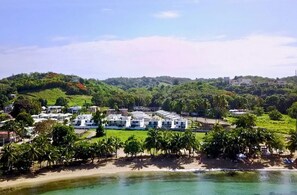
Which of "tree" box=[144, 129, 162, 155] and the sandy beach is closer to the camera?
the sandy beach

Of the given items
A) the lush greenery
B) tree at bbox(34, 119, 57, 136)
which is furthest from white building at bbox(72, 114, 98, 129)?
the lush greenery

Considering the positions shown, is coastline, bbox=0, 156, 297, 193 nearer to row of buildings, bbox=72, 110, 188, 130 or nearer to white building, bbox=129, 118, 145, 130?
row of buildings, bbox=72, 110, 188, 130

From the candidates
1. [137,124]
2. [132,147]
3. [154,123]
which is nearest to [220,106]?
[154,123]

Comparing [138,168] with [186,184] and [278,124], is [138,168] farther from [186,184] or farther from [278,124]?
[278,124]

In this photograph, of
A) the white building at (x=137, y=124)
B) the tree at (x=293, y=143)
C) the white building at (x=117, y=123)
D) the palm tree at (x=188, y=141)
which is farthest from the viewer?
the white building at (x=117, y=123)

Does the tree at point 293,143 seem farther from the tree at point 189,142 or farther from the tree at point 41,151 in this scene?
the tree at point 41,151

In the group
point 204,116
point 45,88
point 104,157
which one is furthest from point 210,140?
point 45,88

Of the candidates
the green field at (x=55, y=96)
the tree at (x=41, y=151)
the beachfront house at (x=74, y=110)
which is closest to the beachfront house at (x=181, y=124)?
the beachfront house at (x=74, y=110)
